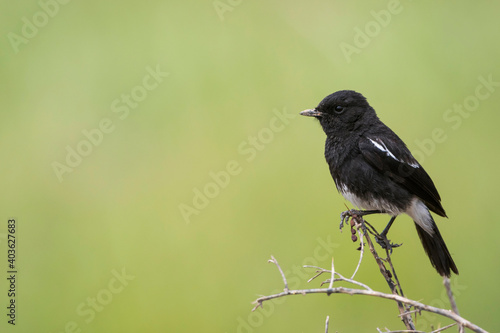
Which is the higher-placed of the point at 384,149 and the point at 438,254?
the point at 384,149

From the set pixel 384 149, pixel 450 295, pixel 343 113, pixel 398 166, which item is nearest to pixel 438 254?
pixel 398 166

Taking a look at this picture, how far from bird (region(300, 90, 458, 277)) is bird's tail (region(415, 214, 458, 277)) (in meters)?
0.05

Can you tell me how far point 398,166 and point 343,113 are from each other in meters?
0.56

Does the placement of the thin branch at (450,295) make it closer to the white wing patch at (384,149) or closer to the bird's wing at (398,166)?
the bird's wing at (398,166)

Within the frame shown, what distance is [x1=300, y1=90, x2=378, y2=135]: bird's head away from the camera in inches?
171

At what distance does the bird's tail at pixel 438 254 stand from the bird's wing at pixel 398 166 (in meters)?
0.23

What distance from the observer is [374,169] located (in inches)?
164

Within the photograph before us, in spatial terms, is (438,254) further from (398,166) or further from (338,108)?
(338,108)

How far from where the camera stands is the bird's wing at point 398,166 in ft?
13.3

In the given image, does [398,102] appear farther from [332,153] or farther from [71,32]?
[71,32]

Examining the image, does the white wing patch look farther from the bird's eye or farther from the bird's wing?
the bird's eye

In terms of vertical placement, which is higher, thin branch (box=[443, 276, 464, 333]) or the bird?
the bird

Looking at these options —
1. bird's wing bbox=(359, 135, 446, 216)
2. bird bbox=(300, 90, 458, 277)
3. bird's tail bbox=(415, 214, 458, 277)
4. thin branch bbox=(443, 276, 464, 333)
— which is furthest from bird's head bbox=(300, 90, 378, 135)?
thin branch bbox=(443, 276, 464, 333)

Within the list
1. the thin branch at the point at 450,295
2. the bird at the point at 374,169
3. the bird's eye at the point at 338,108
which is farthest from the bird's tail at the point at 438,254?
the thin branch at the point at 450,295
